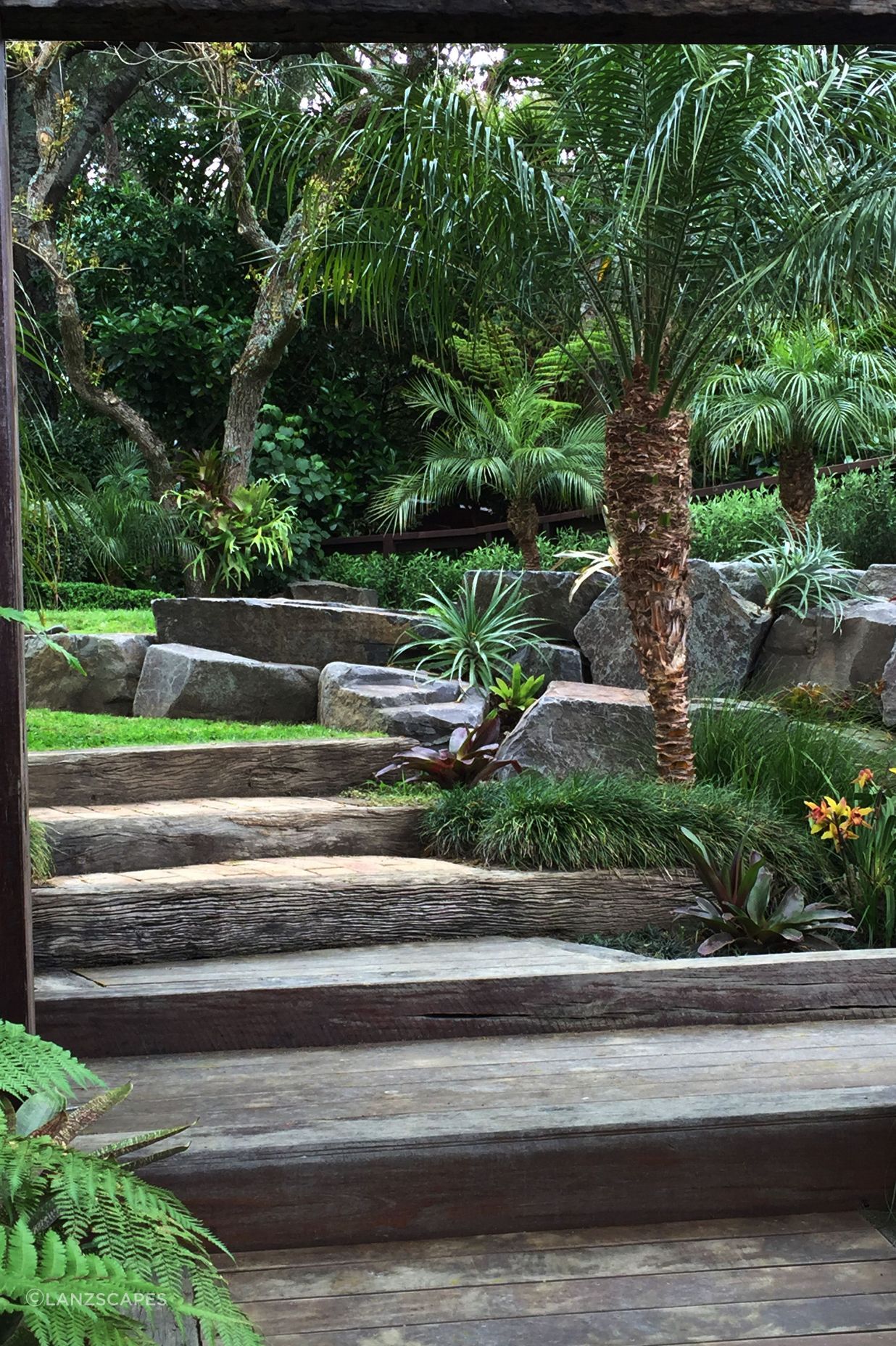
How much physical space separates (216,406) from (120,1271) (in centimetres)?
1289

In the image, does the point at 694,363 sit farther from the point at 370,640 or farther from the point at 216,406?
the point at 216,406

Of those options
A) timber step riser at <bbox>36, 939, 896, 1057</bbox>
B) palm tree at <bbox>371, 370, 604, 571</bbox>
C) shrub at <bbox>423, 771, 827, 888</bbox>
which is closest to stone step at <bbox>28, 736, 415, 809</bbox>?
shrub at <bbox>423, 771, 827, 888</bbox>

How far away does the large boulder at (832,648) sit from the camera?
24.3ft

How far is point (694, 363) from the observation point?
5.73 metres

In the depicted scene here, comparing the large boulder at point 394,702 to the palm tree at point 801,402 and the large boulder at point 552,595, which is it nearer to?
the large boulder at point 552,595

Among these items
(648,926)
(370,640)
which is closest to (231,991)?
(648,926)

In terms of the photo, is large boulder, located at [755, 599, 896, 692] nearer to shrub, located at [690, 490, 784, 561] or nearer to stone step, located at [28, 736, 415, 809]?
shrub, located at [690, 490, 784, 561]

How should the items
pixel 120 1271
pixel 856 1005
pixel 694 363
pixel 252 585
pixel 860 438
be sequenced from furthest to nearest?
pixel 252 585 → pixel 860 438 → pixel 694 363 → pixel 856 1005 → pixel 120 1271

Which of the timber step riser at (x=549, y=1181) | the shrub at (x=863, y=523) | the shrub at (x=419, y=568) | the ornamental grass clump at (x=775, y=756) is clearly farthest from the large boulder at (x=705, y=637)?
the timber step riser at (x=549, y=1181)

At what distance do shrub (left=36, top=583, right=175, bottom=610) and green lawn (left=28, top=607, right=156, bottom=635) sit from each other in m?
0.25

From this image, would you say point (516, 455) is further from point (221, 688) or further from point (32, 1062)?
point (32, 1062)

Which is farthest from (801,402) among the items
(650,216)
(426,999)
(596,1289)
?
(596,1289)

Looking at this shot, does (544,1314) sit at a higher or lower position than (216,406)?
lower

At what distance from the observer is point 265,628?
7.88 m
